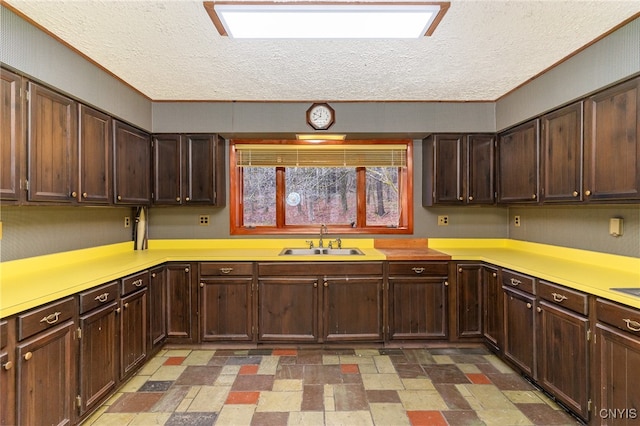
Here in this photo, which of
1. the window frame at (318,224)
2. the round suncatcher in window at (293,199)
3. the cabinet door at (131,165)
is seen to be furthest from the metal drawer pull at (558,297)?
the cabinet door at (131,165)

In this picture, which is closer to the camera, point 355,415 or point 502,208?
point 355,415

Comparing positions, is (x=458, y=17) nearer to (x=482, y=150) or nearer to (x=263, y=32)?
(x=263, y=32)

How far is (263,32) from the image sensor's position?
6.55 ft

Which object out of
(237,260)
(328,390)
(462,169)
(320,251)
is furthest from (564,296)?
(237,260)

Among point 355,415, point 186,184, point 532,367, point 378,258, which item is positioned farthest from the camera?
point 186,184

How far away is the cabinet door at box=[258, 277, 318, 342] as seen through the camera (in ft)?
9.77

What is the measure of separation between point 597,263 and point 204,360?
3.28 m

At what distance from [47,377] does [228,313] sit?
1419 mm

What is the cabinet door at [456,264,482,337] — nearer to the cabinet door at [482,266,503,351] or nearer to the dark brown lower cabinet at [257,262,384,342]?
the cabinet door at [482,266,503,351]

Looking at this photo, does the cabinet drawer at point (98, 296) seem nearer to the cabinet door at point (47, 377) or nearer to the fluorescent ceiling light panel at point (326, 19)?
the cabinet door at point (47, 377)

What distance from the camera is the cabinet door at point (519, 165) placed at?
2.72 metres

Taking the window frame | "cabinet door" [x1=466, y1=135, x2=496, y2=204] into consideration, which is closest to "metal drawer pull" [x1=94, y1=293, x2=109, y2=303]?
the window frame

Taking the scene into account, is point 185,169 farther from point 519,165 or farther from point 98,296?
point 519,165

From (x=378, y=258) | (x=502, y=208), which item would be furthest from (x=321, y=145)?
(x=502, y=208)
